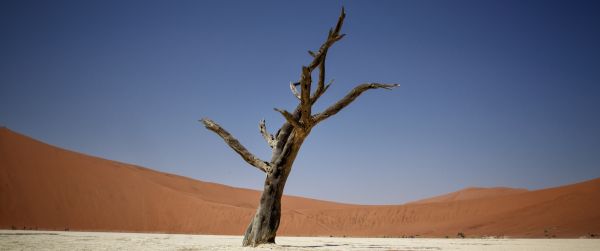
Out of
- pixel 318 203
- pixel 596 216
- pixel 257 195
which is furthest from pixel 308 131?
pixel 257 195

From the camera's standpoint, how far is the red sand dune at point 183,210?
25.0 meters

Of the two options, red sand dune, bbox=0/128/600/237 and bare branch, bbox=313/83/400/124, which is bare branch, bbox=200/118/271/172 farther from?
red sand dune, bbox=0/128/600/237

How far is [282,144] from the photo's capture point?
36.0 ft

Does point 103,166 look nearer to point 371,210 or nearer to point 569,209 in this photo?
point 371,210

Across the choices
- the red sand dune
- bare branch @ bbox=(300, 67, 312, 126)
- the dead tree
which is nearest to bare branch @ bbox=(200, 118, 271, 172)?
the dead tree

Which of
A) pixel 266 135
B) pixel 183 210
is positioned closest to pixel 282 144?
pixel 266 135

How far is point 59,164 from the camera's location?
105 ft

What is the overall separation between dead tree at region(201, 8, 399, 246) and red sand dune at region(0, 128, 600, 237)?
17324mm

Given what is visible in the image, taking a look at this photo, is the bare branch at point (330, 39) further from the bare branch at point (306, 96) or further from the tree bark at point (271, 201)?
the tree bark at point (271, 201)

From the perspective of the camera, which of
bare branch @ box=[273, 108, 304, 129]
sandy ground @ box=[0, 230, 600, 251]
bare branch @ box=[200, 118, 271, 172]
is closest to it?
bare branch @ box=[273, 108, 304, 129]

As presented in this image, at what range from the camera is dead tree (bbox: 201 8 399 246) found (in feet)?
31.9

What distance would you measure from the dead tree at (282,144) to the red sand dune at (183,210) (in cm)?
1732

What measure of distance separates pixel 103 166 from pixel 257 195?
27.4 meters

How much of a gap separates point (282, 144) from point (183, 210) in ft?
79.4
